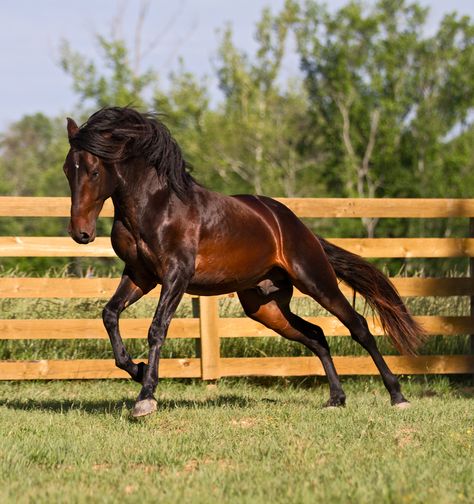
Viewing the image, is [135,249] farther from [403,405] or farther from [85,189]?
[403,405]

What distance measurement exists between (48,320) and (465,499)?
204 inches

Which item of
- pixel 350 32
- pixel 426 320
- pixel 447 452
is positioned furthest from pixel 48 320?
pixel 350 32

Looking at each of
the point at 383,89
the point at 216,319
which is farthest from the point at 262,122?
the point at 216,319

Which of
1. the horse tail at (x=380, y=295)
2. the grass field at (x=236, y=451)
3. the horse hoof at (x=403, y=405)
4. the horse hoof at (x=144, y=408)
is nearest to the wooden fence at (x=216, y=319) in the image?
the grass field at (x=236, y=451)

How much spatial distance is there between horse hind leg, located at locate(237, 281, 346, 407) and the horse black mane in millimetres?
1307

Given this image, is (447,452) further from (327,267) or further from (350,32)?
(350,32)

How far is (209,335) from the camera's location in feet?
28.1

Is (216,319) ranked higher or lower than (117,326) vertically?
lower

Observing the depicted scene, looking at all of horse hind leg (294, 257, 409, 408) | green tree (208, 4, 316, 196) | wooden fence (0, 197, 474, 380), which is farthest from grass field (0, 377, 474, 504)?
green tree (208, 4, 316, 196)

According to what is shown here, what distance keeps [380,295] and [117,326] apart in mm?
2519

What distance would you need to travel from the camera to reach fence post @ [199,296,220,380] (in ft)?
28.0

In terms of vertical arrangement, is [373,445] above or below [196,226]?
below

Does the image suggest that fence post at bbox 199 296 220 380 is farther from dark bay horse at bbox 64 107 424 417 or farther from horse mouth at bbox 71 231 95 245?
horse mouth at bbox 71 231 95 245

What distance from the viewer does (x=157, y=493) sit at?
408 cm
